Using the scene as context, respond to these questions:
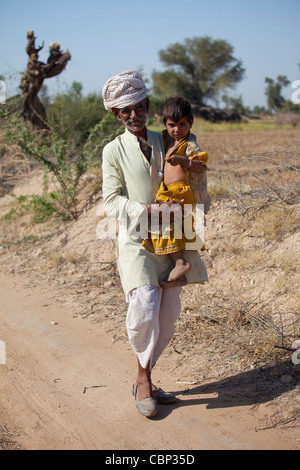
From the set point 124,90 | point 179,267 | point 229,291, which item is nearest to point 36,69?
point 229,291

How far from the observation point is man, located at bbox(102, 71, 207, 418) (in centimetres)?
271

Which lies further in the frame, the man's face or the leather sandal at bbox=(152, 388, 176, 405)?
the leather sandal at bbox=(152, 388, 176, 405)

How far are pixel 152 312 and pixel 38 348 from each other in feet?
4.96

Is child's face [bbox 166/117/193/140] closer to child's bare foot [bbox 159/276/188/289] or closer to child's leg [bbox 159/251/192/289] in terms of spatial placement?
child's leg [bbox 159/251/192/289]

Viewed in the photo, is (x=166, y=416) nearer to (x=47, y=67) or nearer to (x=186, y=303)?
(x=186, y=303)

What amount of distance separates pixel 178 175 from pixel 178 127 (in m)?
0.25

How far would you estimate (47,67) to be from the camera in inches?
369

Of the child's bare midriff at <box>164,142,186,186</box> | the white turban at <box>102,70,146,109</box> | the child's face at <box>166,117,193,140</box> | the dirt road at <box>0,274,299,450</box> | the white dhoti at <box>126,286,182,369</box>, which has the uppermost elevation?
the white turban at <box>102,70,146,109</box>

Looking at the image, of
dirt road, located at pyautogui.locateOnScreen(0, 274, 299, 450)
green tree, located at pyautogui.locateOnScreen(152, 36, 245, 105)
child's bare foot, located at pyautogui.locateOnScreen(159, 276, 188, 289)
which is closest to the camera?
dirt road, located at pyautogui.locateOnScreen(0, 274, 299, 450)

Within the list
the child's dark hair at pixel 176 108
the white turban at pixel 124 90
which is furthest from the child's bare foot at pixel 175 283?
the white turban at pixel 124 90

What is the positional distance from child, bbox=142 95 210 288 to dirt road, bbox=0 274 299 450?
2.47 feet

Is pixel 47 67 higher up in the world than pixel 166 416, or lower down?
higher up

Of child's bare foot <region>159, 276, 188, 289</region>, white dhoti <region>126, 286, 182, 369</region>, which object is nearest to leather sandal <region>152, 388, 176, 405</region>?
white dhoti <region>126, 286, 182, 369</region>
